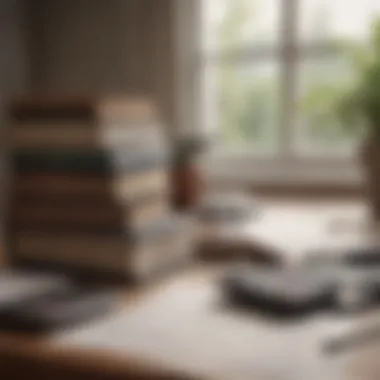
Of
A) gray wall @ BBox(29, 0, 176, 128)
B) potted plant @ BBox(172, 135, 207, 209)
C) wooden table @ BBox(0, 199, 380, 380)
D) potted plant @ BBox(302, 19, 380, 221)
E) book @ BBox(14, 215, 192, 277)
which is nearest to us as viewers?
wooden table @ BBox(0, 199, 380, 380)

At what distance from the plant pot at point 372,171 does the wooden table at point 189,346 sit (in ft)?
1.84

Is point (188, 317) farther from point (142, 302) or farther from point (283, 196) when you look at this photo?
point (283, 196)

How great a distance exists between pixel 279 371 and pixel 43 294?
1.06ft

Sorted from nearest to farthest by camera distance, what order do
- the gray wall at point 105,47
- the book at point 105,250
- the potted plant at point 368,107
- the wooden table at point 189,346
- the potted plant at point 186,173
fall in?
the wooden table at point 189,346 → the book at point 105,250 → the potted plant at point 368,107 → the potted plant at point 186,173 → the gray wall at point 105,47

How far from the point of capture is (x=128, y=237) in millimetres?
917

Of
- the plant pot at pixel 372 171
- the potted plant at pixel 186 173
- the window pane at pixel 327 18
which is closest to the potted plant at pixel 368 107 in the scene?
the plant pot at pixel 372 171

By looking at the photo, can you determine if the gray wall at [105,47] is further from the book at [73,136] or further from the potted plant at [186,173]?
the book at [73,136]

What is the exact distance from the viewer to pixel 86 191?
3.10ft

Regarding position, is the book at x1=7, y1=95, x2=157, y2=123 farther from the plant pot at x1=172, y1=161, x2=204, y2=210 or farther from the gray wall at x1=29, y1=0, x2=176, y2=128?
the gray wall at x1=29, y1=0, x2=176, y2=128

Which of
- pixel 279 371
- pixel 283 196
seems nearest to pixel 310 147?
pixel 283 196

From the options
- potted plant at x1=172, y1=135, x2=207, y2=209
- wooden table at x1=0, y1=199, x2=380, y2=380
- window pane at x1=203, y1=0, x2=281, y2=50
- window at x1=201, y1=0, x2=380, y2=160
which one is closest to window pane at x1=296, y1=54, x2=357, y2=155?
window at x1=201, y1=0, x2=380, y2=160

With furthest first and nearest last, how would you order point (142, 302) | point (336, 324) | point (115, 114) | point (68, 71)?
1. point (68, 71)
2. point (115, 114)
3. point (142, 302)
4. point (336, 324)

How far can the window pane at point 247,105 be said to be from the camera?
199cm

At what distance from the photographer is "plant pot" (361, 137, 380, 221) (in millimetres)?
1313
